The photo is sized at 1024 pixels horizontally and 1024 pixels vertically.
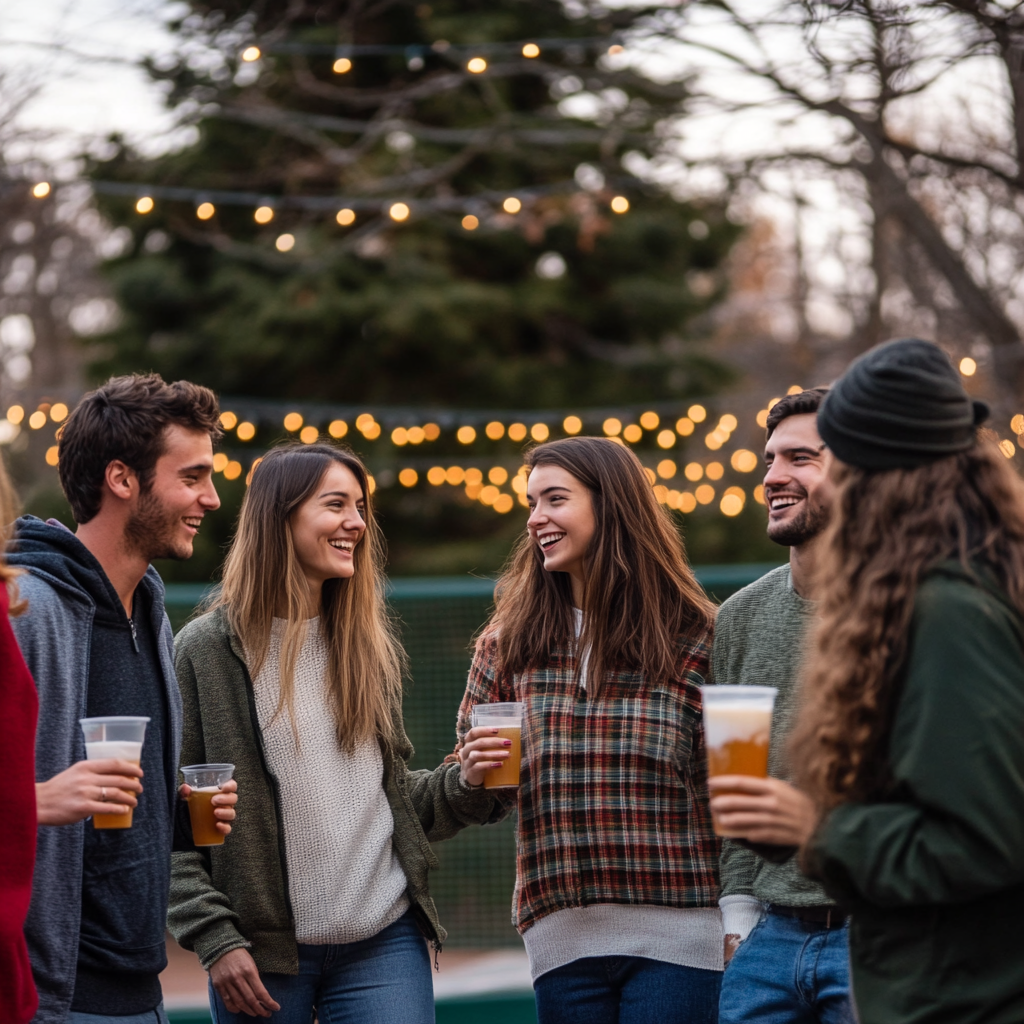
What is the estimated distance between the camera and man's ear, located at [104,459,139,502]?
3070mm

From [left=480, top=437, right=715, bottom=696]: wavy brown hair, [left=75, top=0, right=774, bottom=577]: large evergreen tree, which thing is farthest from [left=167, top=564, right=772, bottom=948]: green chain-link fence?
[left=75, top=0, right=774, bottom=577]: large evergreen tree

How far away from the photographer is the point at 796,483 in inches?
130

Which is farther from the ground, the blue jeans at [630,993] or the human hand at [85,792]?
the human hand at [85,792]

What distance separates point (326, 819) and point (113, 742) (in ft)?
2.90

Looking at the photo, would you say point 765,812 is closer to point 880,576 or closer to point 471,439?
point 880,576

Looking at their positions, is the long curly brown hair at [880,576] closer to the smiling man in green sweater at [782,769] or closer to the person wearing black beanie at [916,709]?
Answer: the person wearing black beanie at [916,709]

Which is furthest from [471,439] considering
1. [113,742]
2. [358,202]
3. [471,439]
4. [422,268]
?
[113,742]

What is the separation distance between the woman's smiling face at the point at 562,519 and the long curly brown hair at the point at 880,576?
4.66 ft

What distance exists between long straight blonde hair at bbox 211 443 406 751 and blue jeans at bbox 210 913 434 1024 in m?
0.54

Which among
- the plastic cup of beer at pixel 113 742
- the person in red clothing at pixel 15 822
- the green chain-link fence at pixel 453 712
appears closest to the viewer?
the person in red clothing at pixel 15 822

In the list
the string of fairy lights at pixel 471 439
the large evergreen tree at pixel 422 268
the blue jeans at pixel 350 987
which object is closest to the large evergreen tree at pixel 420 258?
the large evergreen tree at pixel 422 268

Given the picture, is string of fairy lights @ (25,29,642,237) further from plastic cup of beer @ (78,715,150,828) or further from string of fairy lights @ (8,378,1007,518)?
plastic cup of beer @ (78,715,150,828)

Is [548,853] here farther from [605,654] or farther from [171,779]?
[171,779]

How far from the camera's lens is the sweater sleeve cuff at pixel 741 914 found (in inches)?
122
